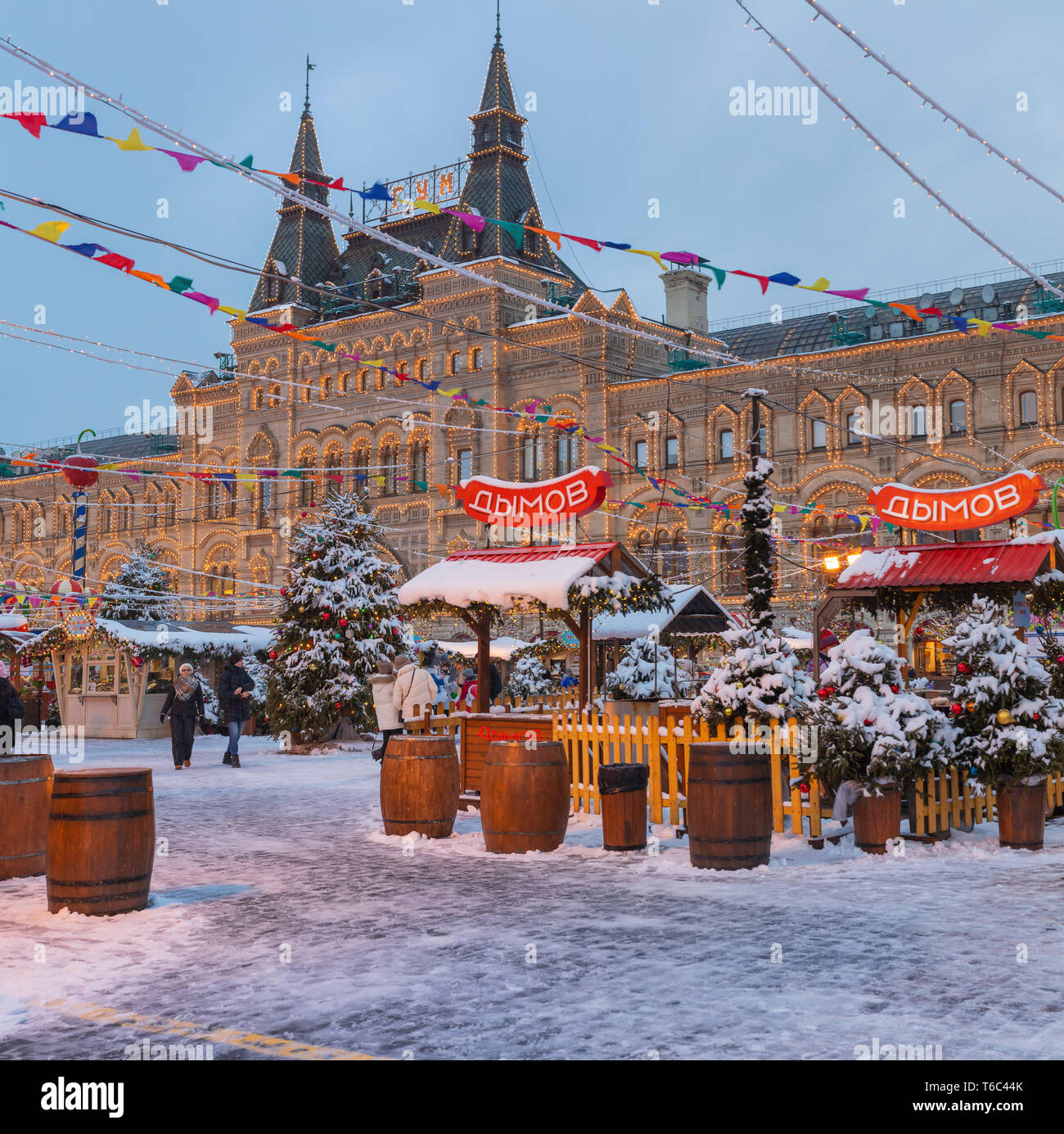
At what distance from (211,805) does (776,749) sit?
725 centimetres

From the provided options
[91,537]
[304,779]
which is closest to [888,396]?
[304,779]

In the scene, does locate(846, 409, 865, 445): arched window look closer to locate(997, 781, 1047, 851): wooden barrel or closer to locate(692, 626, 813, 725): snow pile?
locate(692, 626, 813, 725): snow pile

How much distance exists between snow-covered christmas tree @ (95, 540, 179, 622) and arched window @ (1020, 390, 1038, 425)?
23765 millimetres

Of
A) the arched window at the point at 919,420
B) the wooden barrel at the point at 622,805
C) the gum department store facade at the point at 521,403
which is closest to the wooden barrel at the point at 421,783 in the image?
the wooden barrel at the point at 622,805

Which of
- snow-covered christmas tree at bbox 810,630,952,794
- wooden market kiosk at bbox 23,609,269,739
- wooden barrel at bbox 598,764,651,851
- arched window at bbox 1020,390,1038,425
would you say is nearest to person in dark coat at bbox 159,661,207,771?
wooden market kiosk at bbox 23,609,269,739

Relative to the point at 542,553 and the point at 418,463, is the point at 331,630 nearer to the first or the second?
the point at 542,553

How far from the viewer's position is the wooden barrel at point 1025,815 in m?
10.6

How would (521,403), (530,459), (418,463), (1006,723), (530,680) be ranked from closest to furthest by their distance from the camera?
(1006,723) → (530,680) → (521,403) → (530,459) → (418,463)

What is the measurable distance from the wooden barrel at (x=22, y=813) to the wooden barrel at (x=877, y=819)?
21.5 feet

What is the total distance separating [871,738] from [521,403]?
112 feet

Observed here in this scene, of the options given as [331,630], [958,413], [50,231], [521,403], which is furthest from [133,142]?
[521,403]

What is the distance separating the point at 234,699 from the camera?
2102 centimetres

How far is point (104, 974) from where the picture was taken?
655 centimetres

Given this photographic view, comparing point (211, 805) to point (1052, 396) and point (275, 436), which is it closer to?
point (1052, 396)
